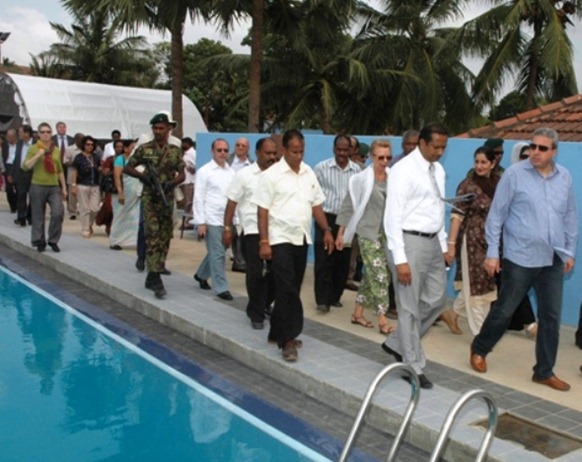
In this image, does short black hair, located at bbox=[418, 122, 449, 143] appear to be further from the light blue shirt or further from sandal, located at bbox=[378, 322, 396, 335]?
sandal, located at bbox=[378, 322, 396, 335]

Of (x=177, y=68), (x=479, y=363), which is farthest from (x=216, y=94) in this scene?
(x=479, y=363)

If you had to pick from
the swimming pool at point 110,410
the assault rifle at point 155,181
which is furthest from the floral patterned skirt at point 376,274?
the assault rifle at point 155,181

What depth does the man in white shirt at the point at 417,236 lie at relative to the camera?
5.21 m

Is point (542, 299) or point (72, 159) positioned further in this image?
point (72, 159)

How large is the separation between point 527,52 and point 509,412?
62.7 feet

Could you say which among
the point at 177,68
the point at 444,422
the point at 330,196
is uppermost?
the point at 177,68

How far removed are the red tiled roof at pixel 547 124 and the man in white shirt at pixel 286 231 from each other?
12.3ft

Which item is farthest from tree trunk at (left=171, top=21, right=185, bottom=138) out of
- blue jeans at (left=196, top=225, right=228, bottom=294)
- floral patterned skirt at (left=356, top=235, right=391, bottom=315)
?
floral patterned skirt at (left=356, top=235, right=391, bottom=315)

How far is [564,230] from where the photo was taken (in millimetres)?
5414

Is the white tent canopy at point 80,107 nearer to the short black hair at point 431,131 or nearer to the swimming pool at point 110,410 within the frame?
the swimming pool at point 110,410

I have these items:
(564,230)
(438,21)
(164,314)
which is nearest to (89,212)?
(164,314)

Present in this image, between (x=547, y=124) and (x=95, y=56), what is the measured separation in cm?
3372

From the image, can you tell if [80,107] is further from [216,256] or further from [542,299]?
[542,299]

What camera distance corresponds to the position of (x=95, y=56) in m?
39.1
